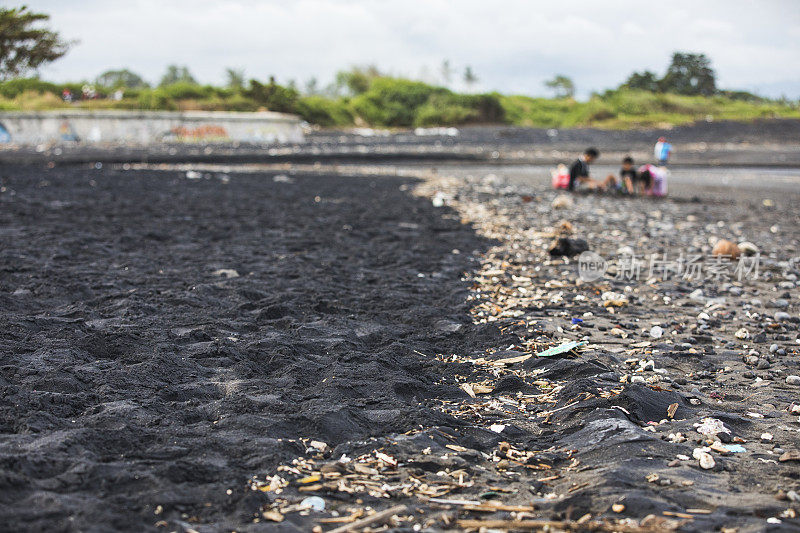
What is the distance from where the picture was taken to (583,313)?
5.93 m

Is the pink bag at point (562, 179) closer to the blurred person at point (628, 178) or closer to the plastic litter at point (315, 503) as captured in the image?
the blurred person at point (628, 178)

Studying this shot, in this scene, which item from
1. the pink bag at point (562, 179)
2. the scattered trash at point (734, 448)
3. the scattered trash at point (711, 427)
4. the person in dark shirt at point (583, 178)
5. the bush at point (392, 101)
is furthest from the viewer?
the bush at point (392, 101)

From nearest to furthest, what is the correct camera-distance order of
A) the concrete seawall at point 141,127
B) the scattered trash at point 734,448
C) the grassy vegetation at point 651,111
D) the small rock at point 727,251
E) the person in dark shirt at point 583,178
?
1. the scattered trash at point 734,448
2. the small rock at point 727,251
3. the person in dark shirt at point 583,178
4. the concrete seawall at point 141,127
5. the grassy vegetation at point 651,111

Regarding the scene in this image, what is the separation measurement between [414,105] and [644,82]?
62.5 feet

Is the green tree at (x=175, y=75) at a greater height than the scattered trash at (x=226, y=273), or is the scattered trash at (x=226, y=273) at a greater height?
the green tree at (x=175, y=75)

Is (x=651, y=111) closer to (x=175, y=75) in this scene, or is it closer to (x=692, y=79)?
(x=692, y=79)

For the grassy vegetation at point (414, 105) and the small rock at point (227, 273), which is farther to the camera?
the grassy vegetation at point (414, 105)

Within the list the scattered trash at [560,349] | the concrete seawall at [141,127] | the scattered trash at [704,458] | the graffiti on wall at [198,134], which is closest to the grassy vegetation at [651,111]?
the concrete seawall at [141,127]

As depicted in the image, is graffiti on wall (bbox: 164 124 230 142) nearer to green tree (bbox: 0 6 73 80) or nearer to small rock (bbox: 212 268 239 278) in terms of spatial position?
green tree (bbox: 0 6 73 80)

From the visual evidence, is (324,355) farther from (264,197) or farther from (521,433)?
(264,197)

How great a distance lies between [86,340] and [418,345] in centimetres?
223

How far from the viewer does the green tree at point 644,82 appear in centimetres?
5453

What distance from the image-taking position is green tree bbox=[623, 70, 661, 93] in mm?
54531

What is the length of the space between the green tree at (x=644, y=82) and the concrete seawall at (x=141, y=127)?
31.0 meters
